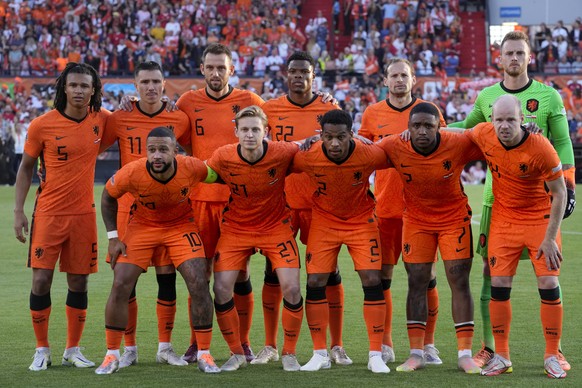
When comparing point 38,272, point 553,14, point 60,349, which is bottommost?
point 60,349

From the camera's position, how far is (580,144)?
26188 mm

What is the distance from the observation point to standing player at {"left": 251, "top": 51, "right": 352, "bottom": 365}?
27.3 feet

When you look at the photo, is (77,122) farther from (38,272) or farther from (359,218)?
(359,218)

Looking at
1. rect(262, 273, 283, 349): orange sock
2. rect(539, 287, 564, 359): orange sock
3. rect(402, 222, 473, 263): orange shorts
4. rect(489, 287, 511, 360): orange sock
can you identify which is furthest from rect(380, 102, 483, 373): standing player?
rect(262, 273, 283, 349): orange sock

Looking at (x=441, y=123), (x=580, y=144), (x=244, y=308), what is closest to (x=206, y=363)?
(x=244, y=308)

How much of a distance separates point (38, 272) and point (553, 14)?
29.0 m

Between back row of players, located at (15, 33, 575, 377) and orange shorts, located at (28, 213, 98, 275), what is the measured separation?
0.01 metres

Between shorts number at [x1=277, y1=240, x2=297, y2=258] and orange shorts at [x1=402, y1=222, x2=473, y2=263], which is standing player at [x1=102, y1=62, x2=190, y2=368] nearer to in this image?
shorts number at [x1=277, y1=240, x2=297, y2=258]

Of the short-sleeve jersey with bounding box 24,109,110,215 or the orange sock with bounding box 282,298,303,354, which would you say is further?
the short-sleeve jersey with bounding box 24,109,110,215

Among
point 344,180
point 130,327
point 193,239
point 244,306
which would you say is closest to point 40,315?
point 130,327

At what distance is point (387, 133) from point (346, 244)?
113cm

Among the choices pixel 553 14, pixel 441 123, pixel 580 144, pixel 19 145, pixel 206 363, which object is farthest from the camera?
pixel 553 14

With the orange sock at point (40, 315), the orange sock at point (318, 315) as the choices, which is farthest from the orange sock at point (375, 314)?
the orange sock at point (40, 315)

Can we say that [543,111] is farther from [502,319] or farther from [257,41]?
[257,41]
